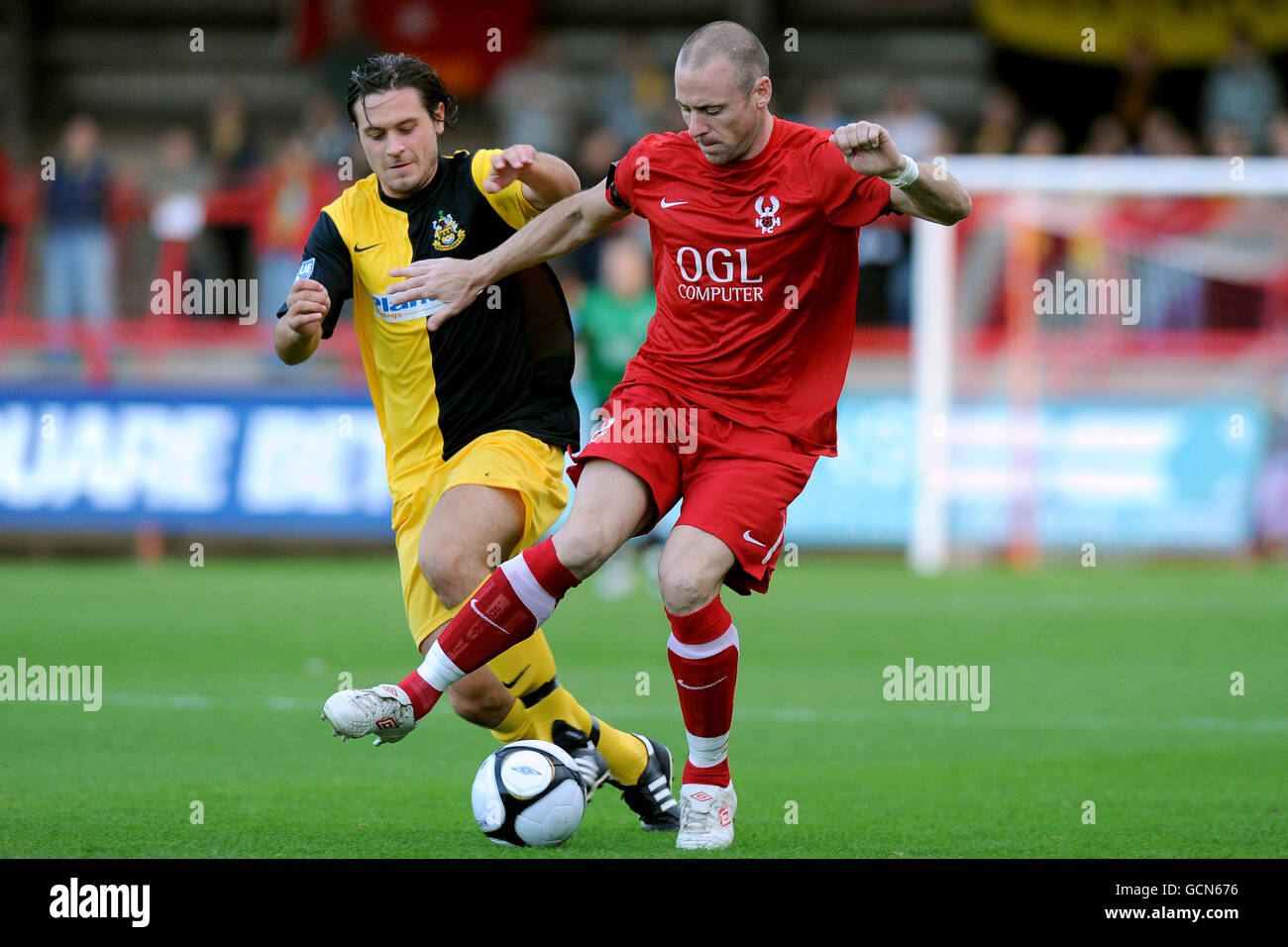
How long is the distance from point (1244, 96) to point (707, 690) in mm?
14249

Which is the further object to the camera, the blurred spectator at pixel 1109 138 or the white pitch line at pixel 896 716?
the blurred spectator at pixel 1109 138

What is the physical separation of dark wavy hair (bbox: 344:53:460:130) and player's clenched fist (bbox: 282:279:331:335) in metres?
0.62

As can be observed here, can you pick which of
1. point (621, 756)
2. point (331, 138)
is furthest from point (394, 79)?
point (331, 138)

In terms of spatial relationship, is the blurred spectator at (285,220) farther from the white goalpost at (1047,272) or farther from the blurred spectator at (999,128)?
the blurred spectator at (999,128)

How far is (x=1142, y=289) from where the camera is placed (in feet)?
53.8

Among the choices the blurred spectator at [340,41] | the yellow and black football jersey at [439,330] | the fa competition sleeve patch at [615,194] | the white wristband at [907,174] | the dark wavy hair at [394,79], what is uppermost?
the blurred spectator at [340,41]

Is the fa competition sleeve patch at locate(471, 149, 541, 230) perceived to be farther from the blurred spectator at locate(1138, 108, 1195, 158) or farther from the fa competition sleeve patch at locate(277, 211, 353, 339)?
the blurred spectator at locate(1138, 108, 1195, 158)

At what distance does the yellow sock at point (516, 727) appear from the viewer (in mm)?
5777

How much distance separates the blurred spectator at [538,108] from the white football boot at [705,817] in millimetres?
12796

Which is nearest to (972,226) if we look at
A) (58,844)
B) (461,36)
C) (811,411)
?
(461,36)

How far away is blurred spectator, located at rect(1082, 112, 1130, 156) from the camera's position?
17906mm

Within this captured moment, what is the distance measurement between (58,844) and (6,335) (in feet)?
38.4

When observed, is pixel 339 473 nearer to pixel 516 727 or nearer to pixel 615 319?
pixel 615 319

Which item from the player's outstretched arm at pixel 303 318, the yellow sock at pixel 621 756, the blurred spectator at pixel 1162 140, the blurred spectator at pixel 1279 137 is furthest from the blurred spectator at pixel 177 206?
the yellow sock at pixel 621 756
